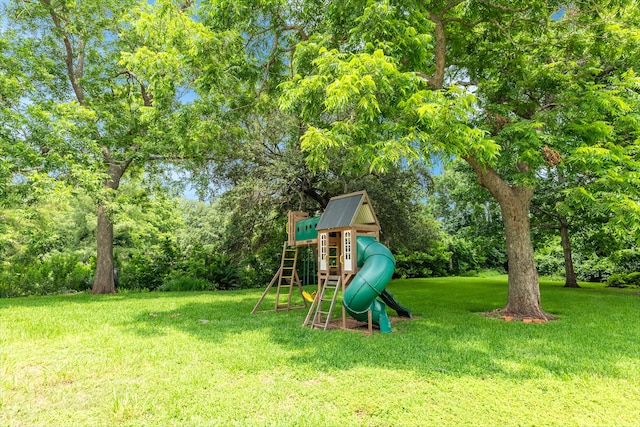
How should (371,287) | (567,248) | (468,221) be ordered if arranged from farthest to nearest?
(468,221) < (567,248) < (371,287)

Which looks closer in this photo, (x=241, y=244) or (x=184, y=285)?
(x=184, y=285)

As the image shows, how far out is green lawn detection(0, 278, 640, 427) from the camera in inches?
142

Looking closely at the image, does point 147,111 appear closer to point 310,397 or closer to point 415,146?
point 415,146

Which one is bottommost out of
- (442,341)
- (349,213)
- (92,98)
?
(442,341)

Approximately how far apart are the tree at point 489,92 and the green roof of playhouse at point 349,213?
1005 millimetres

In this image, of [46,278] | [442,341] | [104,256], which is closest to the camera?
[442,341]

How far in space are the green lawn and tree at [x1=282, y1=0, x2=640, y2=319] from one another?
3.02 metres

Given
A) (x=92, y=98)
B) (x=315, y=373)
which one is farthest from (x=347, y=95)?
(x=92, y=98)

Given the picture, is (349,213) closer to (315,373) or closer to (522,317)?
(315,373)

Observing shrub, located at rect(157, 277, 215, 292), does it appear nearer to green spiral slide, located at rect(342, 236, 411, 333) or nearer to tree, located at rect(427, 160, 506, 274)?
green spiral slide, located at rect(342, 236, 411, 333)

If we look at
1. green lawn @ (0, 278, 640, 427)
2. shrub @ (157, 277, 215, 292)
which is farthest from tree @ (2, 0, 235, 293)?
Result: green lawn @ (0, 278, 640, 427)

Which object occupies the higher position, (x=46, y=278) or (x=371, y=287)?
(x=371, y=287)

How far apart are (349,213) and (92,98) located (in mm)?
13416

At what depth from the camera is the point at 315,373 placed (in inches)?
187
